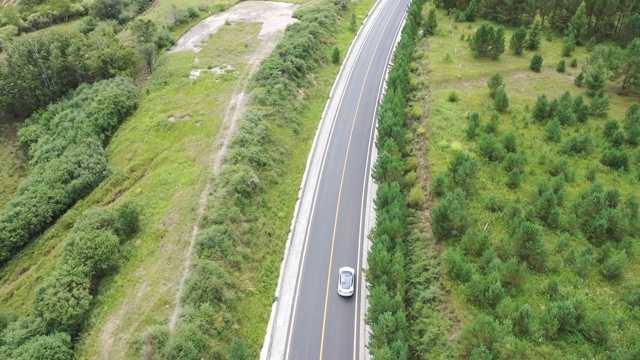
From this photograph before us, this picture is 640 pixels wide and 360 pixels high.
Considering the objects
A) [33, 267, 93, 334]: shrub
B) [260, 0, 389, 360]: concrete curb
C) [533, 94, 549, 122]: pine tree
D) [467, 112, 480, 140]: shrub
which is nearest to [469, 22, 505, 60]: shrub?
[533, 94, 549, 122]: pine tree

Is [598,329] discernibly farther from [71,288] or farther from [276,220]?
[71,288]

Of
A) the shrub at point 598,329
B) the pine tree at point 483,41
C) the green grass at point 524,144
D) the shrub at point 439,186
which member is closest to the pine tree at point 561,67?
the green grass at point 524,144

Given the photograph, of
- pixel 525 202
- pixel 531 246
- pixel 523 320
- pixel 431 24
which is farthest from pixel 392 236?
pixel 431 24

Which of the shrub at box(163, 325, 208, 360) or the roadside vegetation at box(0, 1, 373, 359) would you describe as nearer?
the shrub at box(163, 325, 208, 360)

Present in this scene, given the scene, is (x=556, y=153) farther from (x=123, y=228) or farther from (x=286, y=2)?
(x=286, y=2)

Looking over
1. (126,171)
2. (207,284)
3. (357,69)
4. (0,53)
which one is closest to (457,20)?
(357,69)

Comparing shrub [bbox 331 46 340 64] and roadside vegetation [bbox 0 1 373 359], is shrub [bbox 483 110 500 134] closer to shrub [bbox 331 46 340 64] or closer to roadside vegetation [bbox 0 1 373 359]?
roadside vegetation [bbox 0 1 373 359]
